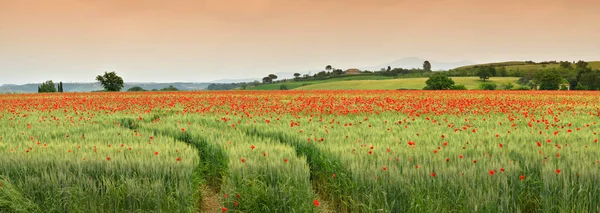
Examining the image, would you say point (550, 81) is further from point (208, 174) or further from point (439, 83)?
point (208, 174)

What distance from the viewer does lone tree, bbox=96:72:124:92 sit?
261ft

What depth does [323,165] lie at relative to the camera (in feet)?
23.4

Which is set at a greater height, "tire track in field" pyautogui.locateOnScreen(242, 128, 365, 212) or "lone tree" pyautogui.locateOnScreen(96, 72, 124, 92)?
"lone tree" pyautogui.locateOnScreen(96, 72, 124, 92)

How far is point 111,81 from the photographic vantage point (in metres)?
80.6

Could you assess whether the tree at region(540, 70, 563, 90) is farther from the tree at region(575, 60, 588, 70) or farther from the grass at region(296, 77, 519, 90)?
the tree at region(575, 60, 588, 70)

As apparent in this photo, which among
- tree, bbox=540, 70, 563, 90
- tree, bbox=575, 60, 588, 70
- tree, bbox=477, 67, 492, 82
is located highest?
tree, bbox=575, 60, 588, 70

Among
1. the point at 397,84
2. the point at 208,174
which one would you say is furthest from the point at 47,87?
the point at 208,174

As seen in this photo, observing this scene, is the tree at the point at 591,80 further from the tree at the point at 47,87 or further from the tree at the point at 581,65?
the tree at the point at 47,87

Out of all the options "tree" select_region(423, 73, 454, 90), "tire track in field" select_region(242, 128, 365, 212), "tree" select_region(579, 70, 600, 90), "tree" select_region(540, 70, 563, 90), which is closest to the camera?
"tire track in field" select_region(242, 128, 365, 212)

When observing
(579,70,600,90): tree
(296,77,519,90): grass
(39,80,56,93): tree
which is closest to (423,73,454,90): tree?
(296,77,519,90): grass

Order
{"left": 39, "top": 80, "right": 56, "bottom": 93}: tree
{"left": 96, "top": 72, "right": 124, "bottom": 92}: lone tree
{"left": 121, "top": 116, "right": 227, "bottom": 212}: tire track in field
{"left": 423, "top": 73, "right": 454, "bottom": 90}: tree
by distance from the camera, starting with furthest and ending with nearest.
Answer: {"left": 39, "top": 80, "right": 56, "bottom": 93}: tree
{"left": 96, "top": 72, "right": 124, "bottom": 92}: lone tree
{"left": 423, "top": 73, "right": 454, "bottom": 90}: tree
{"left": 121, "top": 116, "right": 227, "bottom": 212}: tire track in field

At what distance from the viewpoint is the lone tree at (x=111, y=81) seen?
7969 centimetres

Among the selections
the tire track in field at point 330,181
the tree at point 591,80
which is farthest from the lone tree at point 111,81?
the tree at point 591,80

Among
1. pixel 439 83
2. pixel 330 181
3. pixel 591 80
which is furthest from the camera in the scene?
pixel 591 80
